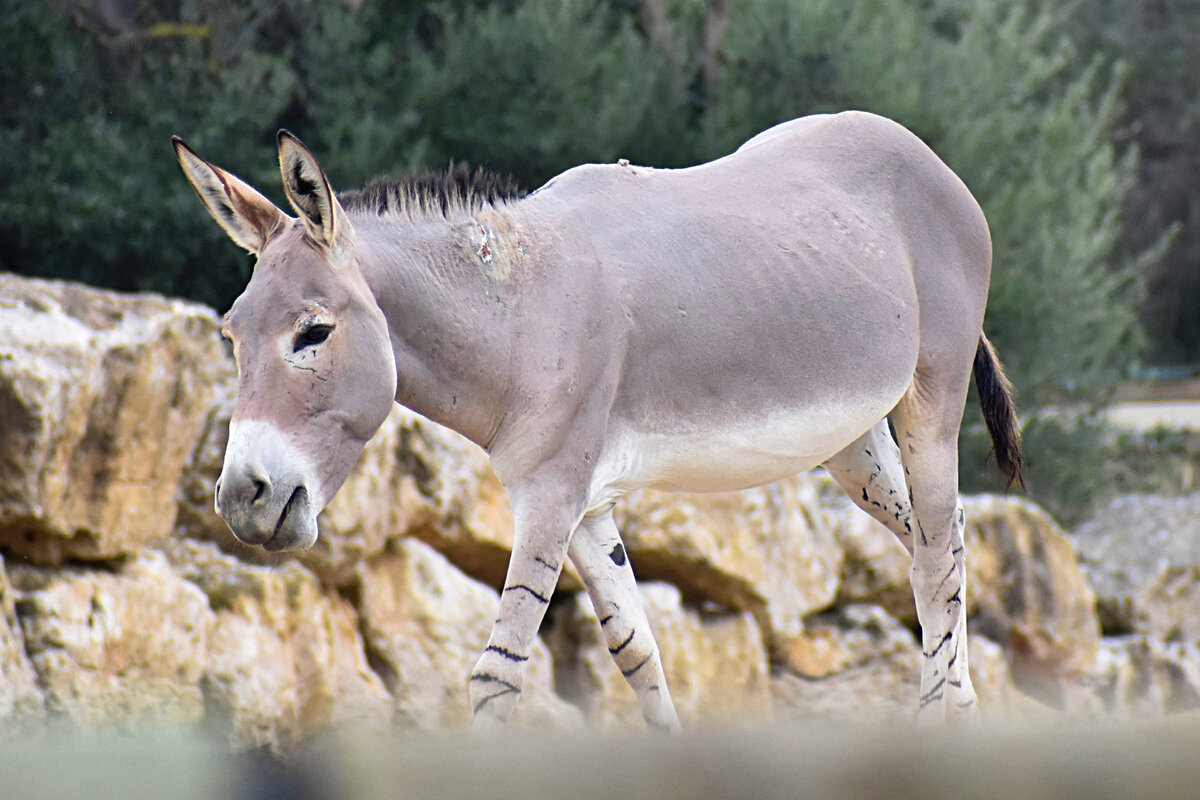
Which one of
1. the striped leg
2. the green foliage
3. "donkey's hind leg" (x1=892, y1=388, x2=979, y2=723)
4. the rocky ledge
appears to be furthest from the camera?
the green foliage

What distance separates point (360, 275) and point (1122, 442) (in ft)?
31.9

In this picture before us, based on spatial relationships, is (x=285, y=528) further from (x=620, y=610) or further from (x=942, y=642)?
(x=942, y=642)

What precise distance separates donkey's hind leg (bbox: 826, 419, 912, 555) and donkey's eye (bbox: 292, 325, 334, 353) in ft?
5.32

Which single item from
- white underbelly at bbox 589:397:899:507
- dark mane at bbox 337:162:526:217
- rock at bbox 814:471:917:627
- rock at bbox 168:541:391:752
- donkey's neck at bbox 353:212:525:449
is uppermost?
dark mane at bbox 337:162:526:217

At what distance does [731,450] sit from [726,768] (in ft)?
7.05

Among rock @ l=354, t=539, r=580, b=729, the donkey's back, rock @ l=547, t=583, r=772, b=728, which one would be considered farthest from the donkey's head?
rock @ l=547, t=583, r=772, b=728

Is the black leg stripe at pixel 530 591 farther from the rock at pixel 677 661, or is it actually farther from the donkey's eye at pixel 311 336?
the rock at pixel 677 661

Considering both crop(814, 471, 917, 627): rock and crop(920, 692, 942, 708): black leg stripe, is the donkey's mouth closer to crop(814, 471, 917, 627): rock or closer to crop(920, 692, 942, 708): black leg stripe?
crop(920, 692, 942, 708): black leg stripe

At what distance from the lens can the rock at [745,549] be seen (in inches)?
232

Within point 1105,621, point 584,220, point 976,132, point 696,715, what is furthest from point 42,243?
point 1105,621

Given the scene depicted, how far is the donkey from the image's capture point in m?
2.45

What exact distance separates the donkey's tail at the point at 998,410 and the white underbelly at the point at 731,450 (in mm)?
779

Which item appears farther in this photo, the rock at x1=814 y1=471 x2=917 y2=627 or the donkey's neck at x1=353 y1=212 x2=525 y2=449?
the rock at x1=814 y1=471 x2=917 y2=627

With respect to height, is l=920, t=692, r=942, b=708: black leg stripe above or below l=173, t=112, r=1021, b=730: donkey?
below
